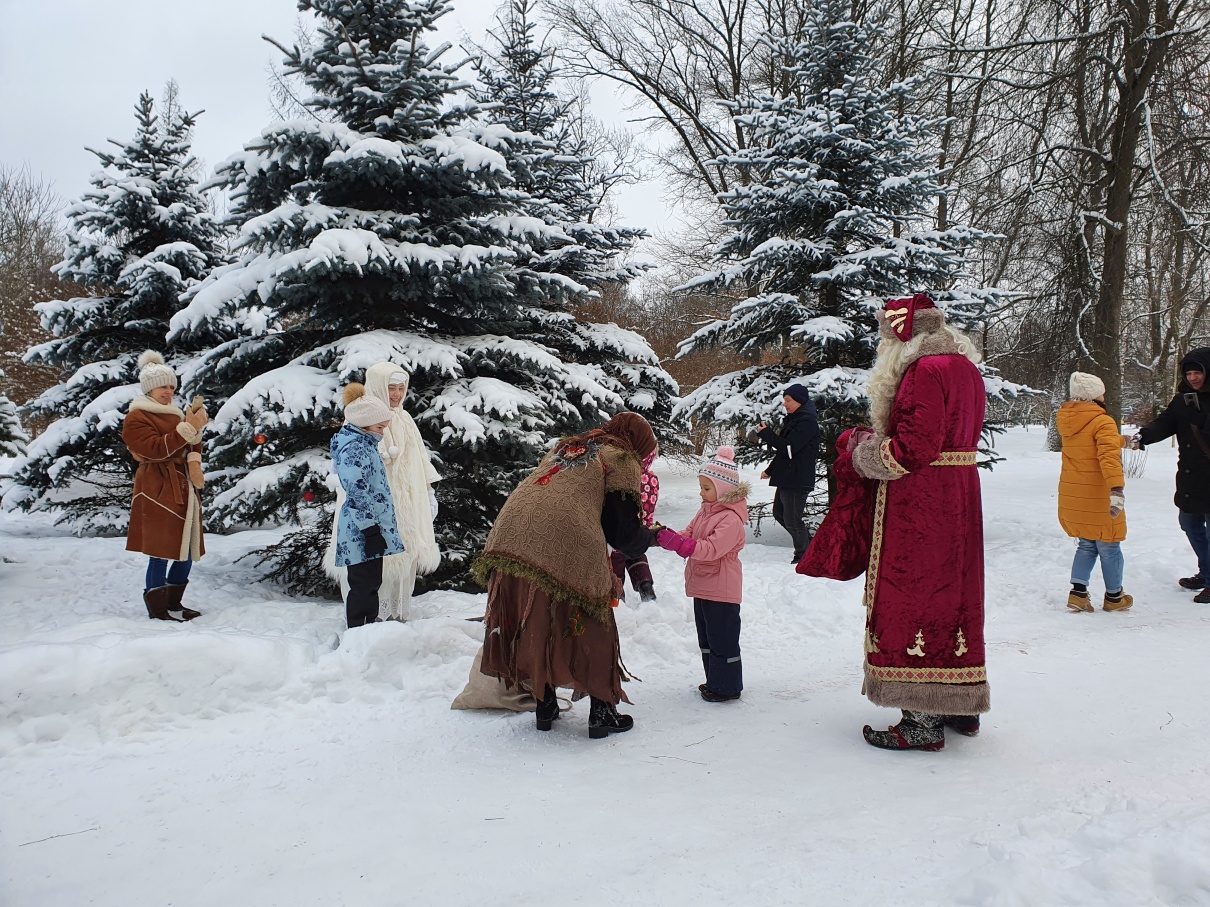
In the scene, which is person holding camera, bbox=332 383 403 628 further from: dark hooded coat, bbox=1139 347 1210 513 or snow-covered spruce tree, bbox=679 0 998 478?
dark hooded coat, bbox=1139 347 1210 513

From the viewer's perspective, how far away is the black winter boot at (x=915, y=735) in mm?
3678

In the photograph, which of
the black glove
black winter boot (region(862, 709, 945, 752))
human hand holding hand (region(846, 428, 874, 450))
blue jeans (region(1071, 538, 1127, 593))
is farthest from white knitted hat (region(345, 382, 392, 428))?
blue jeans (region(1071, 538, 1127, 593))

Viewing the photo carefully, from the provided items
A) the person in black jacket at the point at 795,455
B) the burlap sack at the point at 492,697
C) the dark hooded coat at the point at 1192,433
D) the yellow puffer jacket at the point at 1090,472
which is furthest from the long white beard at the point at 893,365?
the person in black jacket at the point at 795,455

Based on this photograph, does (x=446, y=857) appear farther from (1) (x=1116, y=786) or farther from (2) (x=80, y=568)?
(2) (x=80, y=568)

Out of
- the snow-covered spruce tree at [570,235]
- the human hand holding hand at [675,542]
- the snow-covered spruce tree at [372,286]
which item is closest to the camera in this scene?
the human hand holding hand at [675,542]

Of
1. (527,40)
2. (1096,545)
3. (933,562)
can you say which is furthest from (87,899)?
(527,40)

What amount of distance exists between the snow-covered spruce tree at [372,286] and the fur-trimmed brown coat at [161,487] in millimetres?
377

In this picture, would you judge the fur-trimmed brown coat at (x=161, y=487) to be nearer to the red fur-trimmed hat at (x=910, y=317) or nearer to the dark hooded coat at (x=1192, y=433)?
the red fur-trimmed hat at (x=910, y=317)

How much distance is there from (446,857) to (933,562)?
8.56 ft

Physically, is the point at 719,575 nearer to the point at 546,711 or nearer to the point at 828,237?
the point at 546,711

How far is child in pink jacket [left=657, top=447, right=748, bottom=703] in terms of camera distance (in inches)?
175

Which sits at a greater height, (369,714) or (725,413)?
(725,413)

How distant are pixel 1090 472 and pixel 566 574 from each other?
532cm

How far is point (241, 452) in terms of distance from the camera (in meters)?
7.04
